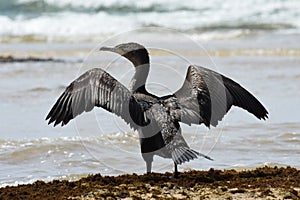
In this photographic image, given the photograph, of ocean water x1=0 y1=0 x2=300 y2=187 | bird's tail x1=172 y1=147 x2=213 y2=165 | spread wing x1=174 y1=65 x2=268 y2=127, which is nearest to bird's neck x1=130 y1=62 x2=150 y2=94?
spread wing x1=174 y1=65 x2=268 y2=127

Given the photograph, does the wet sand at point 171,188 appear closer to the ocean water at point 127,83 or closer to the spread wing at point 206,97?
the spread wing at point 206,97

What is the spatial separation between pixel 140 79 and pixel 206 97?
1.97ft

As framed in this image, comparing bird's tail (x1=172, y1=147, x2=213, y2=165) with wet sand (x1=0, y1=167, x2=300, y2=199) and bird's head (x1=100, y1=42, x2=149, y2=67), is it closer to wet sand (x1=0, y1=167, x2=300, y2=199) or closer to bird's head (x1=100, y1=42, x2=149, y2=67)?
wet sand (x1=0, y1=167, x2=300, y2=199)

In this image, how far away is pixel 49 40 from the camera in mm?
30516

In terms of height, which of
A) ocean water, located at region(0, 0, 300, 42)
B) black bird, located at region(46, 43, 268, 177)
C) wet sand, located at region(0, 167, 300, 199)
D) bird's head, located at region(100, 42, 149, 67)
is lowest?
wet sand, located at region(0, 167, 300, 199)

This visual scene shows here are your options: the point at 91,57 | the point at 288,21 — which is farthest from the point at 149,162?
the point at 288,21

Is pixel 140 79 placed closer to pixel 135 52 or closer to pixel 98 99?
pixel 135 52

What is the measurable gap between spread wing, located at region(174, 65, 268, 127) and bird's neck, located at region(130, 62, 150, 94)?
11.6 inches

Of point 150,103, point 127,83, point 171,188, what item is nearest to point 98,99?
point 150,103

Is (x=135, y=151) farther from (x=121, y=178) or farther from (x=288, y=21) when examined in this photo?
(x=288, y=21)

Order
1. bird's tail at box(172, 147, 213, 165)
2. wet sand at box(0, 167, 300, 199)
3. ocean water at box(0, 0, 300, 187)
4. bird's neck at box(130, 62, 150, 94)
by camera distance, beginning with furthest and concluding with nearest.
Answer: ocean water at box(0, 0, 300, 187) → bird's neck at box(130, 62, 150, 94) → bird's tail at box(172, 147, 213, 165) → wet sand at box(0, 167, 300, 199)

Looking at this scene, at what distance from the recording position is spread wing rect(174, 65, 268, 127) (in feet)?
20.2

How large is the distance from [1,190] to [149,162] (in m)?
1.23

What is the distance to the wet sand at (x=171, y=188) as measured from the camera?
5.60 metres
